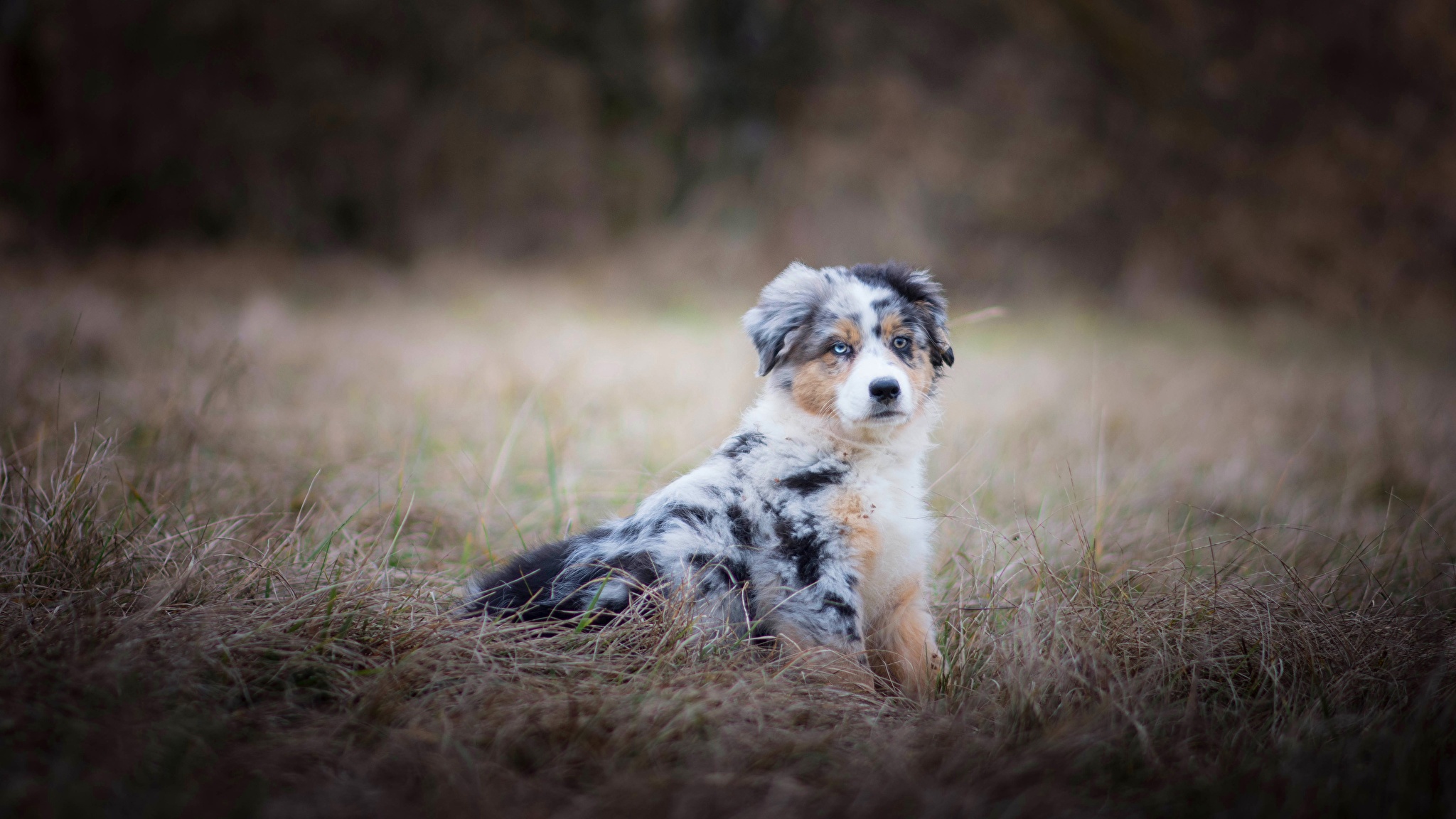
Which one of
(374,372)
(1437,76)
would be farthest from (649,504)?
(1437,76)

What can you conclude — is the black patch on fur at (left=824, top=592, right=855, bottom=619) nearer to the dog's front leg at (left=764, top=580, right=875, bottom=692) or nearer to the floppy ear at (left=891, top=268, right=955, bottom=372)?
the dog's front leg at (left=764, top=580, right=875, bottom=692)

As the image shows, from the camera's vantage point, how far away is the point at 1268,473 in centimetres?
536

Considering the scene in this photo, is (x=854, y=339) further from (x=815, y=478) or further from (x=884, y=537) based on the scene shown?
(x=884, y=537)

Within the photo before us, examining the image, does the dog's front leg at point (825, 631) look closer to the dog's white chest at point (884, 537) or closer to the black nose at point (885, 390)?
the dog's white chest at point (884, 537)

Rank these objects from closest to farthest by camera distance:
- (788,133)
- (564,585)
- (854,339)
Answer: (564,585), (854,339), (788,133)

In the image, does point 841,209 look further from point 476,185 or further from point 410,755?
point 410,755

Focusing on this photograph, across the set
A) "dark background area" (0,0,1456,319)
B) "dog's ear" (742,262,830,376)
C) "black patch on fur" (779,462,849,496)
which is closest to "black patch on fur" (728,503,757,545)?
"black patch on fur" (779,462,849,496)

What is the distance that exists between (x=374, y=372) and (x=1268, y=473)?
7484 mm

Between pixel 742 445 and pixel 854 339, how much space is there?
63 centimetres

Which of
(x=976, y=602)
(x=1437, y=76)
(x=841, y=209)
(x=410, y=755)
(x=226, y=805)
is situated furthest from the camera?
(x=841, y=209)

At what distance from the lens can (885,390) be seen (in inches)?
108

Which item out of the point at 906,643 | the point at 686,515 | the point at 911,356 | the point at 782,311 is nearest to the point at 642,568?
the point at 686,515

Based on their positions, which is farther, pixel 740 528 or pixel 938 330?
pixel 938 330

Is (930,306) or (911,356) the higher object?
(930,306)
